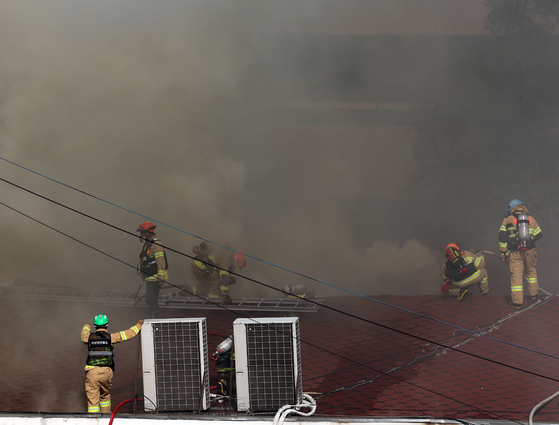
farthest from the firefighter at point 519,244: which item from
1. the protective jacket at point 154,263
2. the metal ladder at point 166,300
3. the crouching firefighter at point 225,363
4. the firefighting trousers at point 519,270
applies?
the protective jacket at point 154,263

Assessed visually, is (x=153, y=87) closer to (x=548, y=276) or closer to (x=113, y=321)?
(x=113, y=321)

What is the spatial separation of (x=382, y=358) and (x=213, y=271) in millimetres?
3711

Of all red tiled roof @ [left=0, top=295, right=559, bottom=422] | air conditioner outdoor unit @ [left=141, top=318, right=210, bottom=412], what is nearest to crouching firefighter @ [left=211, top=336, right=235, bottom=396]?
A: air conditioner outdoor unit @ [left=141, top=318, right=210, bottom=412]

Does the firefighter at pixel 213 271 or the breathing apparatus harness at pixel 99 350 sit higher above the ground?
the firefighter at pixel 213 271

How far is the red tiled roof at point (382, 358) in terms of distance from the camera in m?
4.82

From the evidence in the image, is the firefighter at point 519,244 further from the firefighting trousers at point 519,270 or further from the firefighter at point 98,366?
the firefighter at point 98,366

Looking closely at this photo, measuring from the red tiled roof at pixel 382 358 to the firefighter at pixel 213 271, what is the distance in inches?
25.9

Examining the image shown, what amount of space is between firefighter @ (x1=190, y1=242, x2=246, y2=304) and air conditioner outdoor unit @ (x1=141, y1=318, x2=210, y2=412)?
3918 mm

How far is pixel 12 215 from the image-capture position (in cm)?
1096

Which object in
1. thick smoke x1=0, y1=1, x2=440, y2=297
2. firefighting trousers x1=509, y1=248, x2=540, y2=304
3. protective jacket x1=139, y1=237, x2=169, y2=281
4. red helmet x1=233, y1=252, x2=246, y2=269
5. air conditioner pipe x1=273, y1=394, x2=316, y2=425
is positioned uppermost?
thick smoke x1=0, y1=1, x2=440, y2=297

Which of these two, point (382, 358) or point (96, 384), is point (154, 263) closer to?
point (96, 384)

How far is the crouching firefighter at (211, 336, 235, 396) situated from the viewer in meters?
4.88

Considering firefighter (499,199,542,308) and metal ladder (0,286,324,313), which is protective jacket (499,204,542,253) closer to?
firefighter (499,199,542,308)

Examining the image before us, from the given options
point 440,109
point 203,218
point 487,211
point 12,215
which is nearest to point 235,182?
point 203,218
